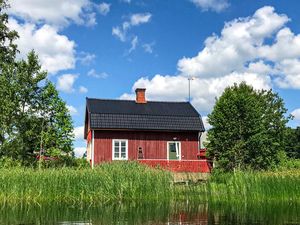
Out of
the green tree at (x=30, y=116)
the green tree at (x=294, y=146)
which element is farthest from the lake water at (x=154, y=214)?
the green tree at (x=294, y=146)

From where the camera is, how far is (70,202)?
58.6 ft

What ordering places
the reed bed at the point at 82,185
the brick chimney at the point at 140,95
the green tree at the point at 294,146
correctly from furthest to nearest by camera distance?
the green tree at the point at 294,146
the brick chimney at the point at 140,95
the reed bed at the point at 82,185

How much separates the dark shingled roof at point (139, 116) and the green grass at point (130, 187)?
1095cm

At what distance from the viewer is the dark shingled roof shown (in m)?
30.9

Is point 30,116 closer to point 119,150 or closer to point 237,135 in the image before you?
point 119,150

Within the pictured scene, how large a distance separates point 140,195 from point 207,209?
3.75 m

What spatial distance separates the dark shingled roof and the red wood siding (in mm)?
637

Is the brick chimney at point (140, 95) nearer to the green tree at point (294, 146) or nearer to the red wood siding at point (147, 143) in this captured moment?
the red wood siding at point (147, 143)

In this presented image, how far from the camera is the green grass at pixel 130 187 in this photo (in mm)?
17859

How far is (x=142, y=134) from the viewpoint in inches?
1246

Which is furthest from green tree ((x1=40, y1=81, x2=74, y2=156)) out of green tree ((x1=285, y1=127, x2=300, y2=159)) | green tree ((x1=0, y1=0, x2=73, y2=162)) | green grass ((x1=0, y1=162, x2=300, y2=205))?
green tree ((x1=285, y1=127, x2=300, y2=159))

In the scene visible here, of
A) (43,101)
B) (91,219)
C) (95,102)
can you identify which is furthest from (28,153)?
(91,219)

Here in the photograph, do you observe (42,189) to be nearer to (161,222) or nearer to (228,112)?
(161,222)

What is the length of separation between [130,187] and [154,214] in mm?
4372
